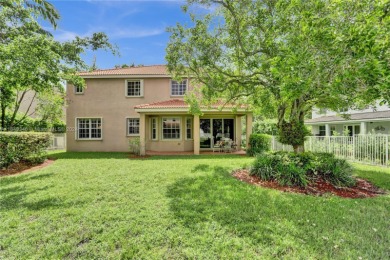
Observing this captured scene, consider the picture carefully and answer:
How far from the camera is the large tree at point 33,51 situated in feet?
27.8

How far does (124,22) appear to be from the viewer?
1330cm

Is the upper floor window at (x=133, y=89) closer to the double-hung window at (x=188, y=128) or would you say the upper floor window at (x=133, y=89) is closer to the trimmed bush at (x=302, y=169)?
the double-hung window at (x=188, y=128)

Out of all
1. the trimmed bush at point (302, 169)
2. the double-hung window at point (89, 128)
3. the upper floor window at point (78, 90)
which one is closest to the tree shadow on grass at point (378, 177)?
the trimmed bush at point (302, 169)

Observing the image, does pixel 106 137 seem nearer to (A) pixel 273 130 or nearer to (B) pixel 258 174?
(B) pixel 258 174

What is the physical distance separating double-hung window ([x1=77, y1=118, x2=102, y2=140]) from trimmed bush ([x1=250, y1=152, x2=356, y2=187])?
15.0 meters

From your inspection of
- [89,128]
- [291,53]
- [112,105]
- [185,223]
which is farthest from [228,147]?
[185,223]

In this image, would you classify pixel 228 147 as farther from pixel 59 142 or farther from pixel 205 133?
pixel 59 142

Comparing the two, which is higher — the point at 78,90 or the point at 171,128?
the point at 78,90

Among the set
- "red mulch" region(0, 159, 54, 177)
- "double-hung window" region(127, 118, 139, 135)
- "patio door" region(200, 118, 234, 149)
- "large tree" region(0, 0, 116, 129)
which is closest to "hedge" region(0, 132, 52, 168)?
"red mulch" region(0, 159, 54, 177)

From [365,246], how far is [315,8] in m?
6.35

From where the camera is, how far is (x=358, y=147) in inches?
484

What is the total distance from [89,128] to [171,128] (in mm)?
7504

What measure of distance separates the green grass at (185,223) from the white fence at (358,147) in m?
4.75

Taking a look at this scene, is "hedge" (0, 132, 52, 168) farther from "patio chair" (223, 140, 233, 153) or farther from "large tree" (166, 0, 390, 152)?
"patio chair" (223, 140, 233, 153)
